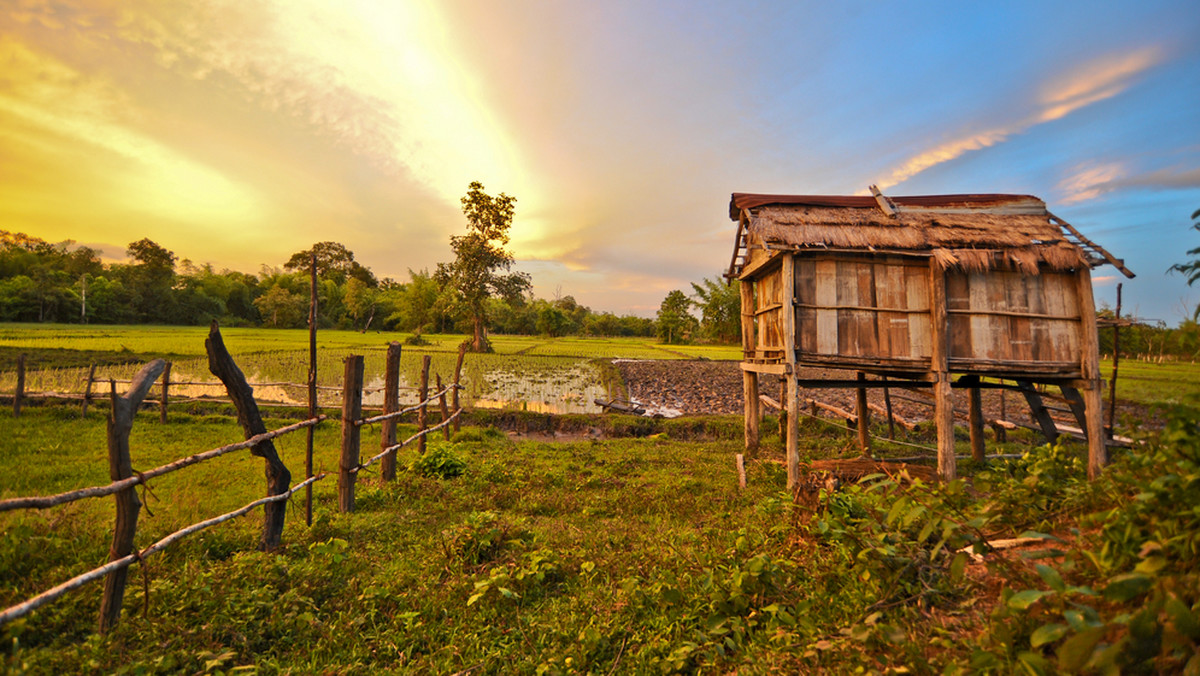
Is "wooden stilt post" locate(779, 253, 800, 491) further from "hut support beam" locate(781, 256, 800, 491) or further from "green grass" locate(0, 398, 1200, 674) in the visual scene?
"green grass" locate(0, 398, 1200, 674)

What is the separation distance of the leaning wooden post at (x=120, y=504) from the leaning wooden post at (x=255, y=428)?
2.67ft

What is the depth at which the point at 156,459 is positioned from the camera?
858 centimetres

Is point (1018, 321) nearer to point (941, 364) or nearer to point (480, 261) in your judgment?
point (941, 364)

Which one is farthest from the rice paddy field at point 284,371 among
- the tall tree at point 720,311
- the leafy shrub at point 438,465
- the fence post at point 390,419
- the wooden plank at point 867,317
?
the tall tree at point 720,311

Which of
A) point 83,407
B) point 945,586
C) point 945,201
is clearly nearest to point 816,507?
point 945,586

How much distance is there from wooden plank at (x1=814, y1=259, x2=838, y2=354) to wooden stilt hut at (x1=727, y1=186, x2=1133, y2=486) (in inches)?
0.7

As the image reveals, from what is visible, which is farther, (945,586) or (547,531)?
(547,531)

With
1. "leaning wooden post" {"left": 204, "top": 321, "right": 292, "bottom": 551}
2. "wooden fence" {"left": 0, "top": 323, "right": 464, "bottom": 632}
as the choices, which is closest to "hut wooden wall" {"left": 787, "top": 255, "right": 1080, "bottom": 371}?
"wooden fence" {"left": 0, "top": 323, "right": 464, "bottom": 632}

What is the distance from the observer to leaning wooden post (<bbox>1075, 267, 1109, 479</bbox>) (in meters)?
7.41

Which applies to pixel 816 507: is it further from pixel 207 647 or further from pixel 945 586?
pixel 207 647

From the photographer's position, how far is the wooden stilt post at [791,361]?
746cm

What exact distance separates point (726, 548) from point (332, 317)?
7271 centimetres

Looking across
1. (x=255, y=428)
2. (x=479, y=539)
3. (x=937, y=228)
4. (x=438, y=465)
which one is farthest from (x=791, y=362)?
(x=255, y=428)

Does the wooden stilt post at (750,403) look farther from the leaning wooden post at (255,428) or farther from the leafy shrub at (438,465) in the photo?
the leaning wooden post at (255,428)
